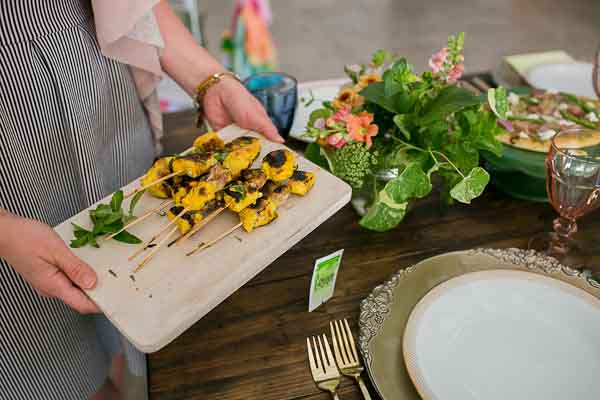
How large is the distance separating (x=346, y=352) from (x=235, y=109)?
547 millimetres

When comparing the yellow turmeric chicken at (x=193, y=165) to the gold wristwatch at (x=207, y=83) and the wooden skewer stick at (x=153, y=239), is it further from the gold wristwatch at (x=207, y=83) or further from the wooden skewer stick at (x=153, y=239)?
the gold wristwatch at (x=207, y=83)

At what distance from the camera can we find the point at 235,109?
106 cm

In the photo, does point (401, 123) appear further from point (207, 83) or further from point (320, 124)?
point (207, 83)

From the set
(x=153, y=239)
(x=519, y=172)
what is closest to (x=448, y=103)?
(x=519, y=172)

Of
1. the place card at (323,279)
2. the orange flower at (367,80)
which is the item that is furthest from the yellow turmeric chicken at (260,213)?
the orange flower at (367,80)

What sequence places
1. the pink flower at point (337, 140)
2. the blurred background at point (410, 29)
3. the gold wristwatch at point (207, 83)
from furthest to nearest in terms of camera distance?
the blurred background at point (410, 29)
the gold wristwatch at point (207, 83)
the pink flower at point (337, 140)

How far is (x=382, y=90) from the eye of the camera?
913 mm

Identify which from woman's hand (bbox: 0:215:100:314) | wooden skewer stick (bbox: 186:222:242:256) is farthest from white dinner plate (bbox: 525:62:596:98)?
woman's hand (bbox: 0:215:100:314)

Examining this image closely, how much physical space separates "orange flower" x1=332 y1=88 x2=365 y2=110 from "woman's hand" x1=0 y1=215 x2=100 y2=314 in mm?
521

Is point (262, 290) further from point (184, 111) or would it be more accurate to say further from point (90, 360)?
point (184, 111)

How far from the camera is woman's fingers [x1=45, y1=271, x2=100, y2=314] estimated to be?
0.73 meters

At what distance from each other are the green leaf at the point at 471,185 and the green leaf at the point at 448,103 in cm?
11

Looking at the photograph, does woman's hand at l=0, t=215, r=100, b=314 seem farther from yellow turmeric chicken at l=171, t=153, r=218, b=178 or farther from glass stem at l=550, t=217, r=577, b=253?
glass stem at l=550, t=217, r=577, b=253

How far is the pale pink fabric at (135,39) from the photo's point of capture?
3.15 ft
